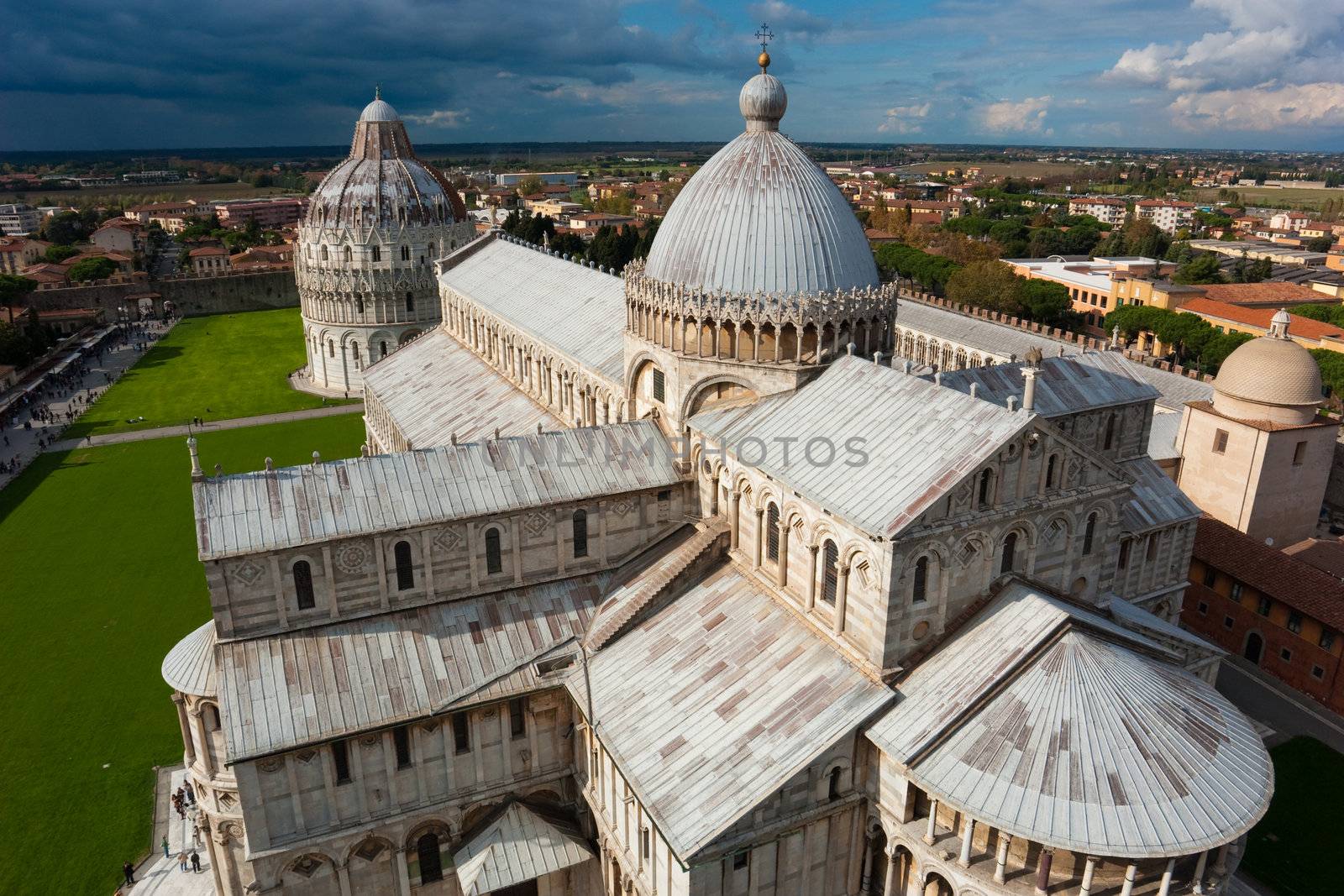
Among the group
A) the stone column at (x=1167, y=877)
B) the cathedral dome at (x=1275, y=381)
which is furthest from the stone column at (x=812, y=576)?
the cathedral dome at (x=1275, y=381)

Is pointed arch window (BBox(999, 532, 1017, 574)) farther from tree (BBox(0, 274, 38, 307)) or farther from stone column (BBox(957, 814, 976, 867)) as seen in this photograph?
tree (BBox(0, 274, 38, 307))

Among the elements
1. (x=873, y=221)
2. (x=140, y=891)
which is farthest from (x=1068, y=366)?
(x=873, y=221)

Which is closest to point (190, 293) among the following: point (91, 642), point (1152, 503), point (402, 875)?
point (91, 642)

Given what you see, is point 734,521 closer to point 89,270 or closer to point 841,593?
point 841,593

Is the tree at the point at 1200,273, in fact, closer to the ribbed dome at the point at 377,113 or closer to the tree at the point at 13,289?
the ribbed dome at the point at 377,113

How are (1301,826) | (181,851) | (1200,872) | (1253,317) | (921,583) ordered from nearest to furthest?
(1200,872) < (921,583) < (181,851) < (1301,826) < (1253,317)
